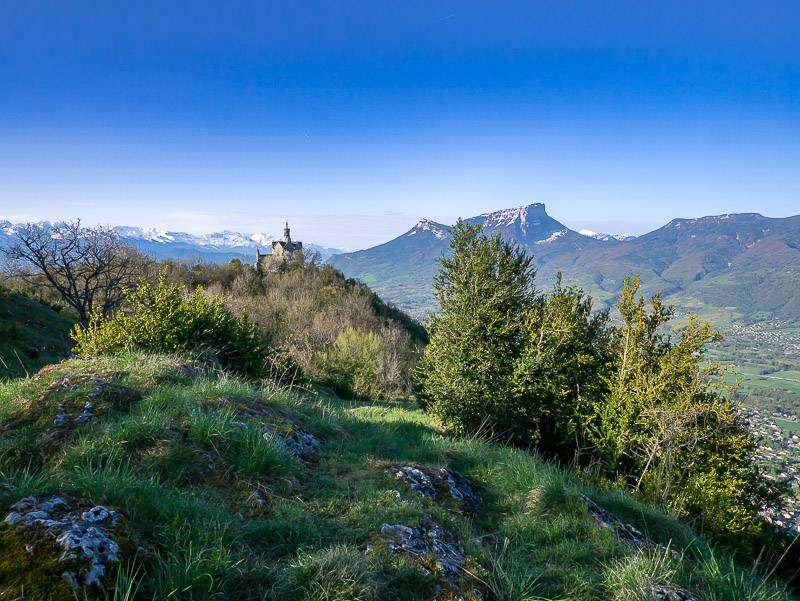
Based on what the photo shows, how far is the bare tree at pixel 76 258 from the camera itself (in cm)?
3158

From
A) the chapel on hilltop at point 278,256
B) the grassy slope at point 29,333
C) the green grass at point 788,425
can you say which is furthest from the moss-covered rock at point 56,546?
the green grass at point 788,425

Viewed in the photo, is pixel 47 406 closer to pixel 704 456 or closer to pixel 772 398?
pixel 704 456

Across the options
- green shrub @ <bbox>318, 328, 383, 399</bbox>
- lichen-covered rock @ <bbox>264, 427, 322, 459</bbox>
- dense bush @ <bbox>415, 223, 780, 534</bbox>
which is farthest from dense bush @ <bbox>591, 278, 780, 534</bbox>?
green shrub @ <bbox>318, 328, 383, 399</bbox>

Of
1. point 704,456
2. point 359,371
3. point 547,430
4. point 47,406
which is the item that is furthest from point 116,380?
point 359,371

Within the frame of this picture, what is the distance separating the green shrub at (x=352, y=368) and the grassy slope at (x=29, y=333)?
1554 centimetres

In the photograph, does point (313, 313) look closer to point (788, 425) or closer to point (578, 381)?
point (578, 381)

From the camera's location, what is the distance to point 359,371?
30.1 m

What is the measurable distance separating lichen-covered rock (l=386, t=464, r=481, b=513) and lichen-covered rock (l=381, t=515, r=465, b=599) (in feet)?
3.35

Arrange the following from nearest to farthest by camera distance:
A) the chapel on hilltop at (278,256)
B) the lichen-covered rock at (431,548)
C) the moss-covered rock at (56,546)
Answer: the moss-covered rock at (56,546) < the lichen-covered rock at (431,548) < the chapel on hilltop at (278,256)

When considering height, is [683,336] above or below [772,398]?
above

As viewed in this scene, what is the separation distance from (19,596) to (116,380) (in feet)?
Answer: 16.5

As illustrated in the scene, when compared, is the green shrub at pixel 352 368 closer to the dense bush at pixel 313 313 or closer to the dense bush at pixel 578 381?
the dense bush at pixel 313 313

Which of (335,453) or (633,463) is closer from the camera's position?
(335,453)

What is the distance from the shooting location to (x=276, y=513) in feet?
12.7
